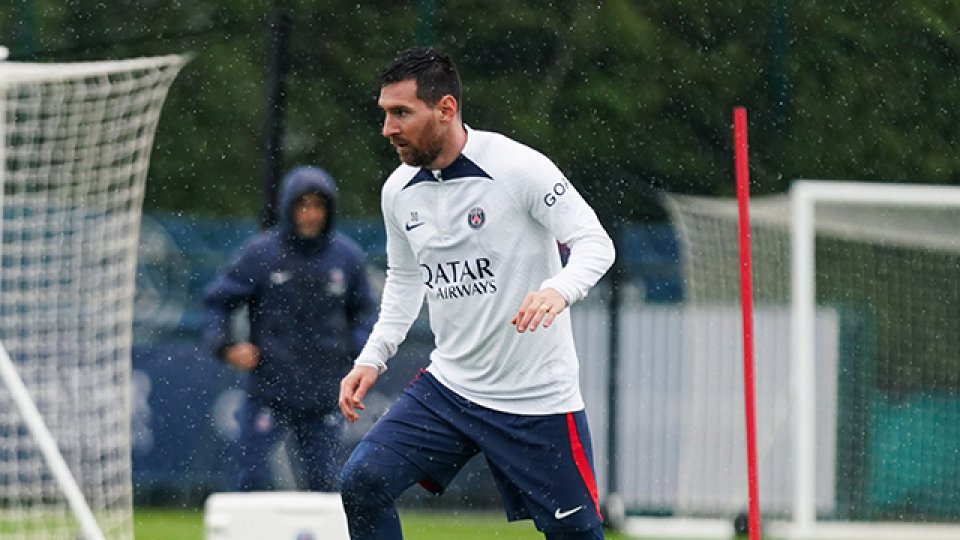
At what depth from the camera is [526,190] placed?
5809 mm

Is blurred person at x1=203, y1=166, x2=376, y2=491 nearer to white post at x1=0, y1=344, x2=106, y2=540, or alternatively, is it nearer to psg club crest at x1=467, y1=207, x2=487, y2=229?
white post at x1=0, y1=344, x2=106, y2=540

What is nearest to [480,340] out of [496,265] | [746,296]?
[496,265]

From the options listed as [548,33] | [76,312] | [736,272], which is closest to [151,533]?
[76,312]

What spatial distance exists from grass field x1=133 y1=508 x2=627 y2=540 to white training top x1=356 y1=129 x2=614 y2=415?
4604 millimetres

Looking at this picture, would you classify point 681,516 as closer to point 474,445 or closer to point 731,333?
point 731,333

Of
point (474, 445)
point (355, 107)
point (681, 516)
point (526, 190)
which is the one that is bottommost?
point (681, 516)

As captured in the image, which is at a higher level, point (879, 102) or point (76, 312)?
point (879, 102)

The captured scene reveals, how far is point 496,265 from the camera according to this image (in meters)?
5.84

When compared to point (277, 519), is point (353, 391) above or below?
above

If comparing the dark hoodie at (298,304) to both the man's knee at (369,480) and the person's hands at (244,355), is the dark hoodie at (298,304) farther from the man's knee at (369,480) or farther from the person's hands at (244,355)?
the man's knee at (369,480)

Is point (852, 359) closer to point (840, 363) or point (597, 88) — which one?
point (840, 363)

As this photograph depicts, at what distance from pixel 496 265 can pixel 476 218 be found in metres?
0.14

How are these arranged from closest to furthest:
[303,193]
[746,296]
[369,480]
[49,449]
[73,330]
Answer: [369,480]
[746,296]
[49,449]
[303,193]
[73,330]

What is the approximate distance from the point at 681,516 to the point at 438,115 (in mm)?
6317
